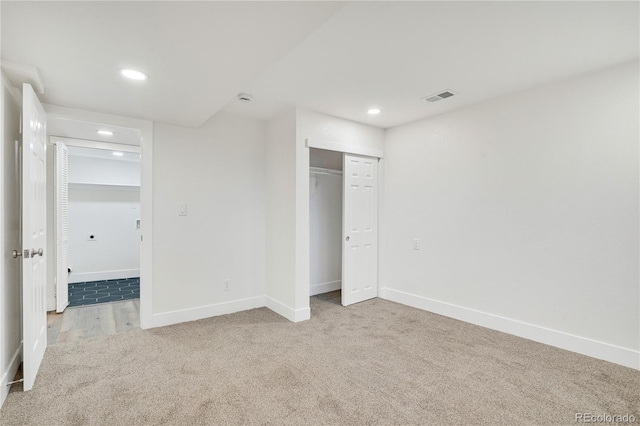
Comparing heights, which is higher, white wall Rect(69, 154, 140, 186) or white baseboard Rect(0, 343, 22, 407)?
white wall Rect(69, 154, 140, 186)

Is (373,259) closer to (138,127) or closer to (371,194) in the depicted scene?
(371,194)

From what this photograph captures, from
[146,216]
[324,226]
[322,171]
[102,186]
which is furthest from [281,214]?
[102,186]

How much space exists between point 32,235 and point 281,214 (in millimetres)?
2159

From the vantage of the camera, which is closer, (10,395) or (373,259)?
(10,395)

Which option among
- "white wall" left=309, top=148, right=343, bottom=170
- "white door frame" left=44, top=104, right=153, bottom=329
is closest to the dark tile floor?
"white door frame" left=44, top=104, right=153, bottom=329

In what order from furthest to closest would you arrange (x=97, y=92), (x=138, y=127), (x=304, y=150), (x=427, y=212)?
1. (x=427, y=212)
2. (x=304, y=150)
3. (x=138, y=127)
4. (x=97, y=92)

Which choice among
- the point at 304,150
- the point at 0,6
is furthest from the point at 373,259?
the point at 0,6

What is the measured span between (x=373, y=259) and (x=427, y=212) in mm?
981

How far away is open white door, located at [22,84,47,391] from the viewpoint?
2092 millimetres

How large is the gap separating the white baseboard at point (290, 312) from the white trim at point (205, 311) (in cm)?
28

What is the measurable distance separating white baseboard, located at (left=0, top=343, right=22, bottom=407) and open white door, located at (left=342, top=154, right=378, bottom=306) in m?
3.03

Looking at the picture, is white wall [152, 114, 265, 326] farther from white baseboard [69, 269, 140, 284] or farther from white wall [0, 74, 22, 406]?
white baseboard [69, 269, 140, 284]

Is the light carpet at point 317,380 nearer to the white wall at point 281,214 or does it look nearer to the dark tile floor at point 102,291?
the white wall at point 281,214

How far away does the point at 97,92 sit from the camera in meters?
2.59
